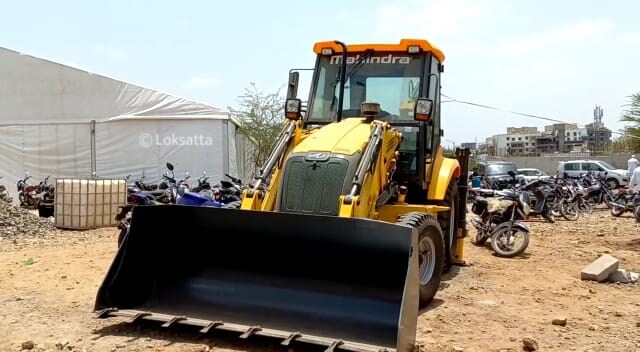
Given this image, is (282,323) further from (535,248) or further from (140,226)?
(535,248)

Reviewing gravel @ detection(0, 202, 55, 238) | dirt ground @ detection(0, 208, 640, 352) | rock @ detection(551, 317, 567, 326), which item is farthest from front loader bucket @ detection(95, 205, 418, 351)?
gravel @ detection(0, 202, 55, 238)

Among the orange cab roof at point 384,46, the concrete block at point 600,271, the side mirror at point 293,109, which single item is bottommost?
the concrete block at point 600,271

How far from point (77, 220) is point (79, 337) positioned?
8.01 m

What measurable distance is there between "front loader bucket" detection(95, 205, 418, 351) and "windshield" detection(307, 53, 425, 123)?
222 centimetres

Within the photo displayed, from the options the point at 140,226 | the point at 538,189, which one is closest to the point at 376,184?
the point at 140,226

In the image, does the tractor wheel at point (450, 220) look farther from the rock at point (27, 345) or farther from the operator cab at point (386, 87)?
the rock at point (27, 345)

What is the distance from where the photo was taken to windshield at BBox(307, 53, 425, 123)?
6.80 m

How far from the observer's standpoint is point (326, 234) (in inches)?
189

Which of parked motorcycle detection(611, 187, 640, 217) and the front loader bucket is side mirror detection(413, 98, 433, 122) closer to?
the front loader bucket

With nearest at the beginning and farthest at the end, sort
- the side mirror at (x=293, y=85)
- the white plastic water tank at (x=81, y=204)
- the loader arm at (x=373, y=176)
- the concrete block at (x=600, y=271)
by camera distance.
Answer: the loader arm at (x=373, y=176) → the side mirror at (x=293, y=85) → the concrete block at (x=600, y=271) → the white plastic water tank at (x=81, y=204)

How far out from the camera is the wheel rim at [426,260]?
5855mm

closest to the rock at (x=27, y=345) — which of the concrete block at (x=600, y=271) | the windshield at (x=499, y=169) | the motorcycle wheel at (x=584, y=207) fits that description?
the concrete block at (x=600, y=271)

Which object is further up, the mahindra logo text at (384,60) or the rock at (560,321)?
the mahindra logo text at (384,60)

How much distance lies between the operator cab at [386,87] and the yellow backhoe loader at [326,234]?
1 cm
